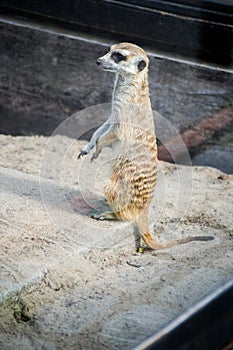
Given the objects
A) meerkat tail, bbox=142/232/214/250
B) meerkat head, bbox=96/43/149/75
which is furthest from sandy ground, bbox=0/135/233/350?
meerkat head, bbox=96/43/149/75

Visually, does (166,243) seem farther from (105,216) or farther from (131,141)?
(131,141)

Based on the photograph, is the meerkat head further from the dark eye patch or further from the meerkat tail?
the meerkat tail

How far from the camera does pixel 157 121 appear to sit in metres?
4.69

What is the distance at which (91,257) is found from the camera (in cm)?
341

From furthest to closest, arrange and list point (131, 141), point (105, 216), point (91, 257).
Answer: point (105, 216) → point (131, 141) → point (91, 257)

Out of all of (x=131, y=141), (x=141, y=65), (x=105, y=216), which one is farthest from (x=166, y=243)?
(x=141, y=65)

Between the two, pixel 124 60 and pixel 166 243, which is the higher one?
pixel 124 60

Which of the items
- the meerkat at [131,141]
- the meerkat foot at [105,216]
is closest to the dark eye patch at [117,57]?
the meerkat at [131,141]

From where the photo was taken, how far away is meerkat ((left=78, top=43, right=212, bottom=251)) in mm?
3443

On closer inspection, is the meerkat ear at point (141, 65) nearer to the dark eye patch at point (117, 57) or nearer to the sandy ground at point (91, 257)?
the dark eye patch at point (117, 57)

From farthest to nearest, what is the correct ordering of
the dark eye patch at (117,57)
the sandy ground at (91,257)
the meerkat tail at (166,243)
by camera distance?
the meerkat tail at (166,243)
the dark eye patch at (117,57)
the sandy ground at (91,257)

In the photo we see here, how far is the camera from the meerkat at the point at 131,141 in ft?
11.3

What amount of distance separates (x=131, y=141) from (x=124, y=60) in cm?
33

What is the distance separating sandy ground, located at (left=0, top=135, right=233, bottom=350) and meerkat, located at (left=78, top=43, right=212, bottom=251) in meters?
0.07
